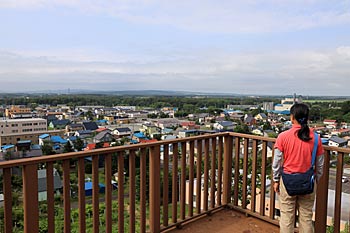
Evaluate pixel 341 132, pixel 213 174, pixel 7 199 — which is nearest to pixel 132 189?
pixel 7 199

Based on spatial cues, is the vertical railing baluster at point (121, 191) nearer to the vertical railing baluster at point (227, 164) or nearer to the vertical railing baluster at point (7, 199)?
the vertical railing baluster at point (7, 199)

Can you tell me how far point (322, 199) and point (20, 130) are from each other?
3234cm

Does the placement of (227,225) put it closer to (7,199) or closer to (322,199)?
(322,199)

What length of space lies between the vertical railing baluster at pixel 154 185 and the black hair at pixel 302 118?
1122mm

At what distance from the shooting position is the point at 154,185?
85.6 inches

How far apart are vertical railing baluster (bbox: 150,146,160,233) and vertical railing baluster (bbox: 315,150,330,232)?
1354 mm

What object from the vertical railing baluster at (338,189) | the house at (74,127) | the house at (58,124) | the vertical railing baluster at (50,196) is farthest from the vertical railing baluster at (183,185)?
the house at (58,124)

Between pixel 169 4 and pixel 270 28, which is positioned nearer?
pixel 169 4

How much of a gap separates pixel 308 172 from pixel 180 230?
134 centimetres

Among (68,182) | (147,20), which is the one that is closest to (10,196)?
(68,182)

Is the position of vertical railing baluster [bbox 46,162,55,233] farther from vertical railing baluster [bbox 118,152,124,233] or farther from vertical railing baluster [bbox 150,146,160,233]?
vertical railing baluster [bbox 150,146,160,233]

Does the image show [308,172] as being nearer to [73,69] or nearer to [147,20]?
[147,20]

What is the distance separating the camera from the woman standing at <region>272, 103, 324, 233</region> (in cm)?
166

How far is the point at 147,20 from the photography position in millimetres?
8781
